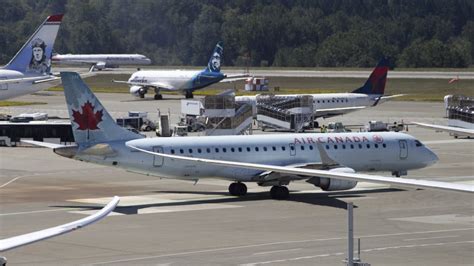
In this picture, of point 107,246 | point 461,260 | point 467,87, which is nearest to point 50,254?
point 107,246

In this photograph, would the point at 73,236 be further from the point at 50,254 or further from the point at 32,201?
the point at 32,201

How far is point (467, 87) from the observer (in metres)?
144

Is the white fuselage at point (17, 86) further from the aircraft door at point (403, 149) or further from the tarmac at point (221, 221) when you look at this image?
the aircraft door at point (403, 149)

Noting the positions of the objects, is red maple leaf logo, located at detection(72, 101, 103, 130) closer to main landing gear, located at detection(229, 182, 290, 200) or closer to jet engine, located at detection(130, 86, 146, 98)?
main landing gear, located at detection(229, 182, 290, 200)

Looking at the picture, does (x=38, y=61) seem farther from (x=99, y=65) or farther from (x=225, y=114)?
(x=99, y=65)

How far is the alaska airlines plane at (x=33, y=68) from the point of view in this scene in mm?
105875

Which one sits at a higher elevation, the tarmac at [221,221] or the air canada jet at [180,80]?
the air canada jet at [180,80]

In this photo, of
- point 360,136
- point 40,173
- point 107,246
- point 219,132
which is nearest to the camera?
A: point 107,246

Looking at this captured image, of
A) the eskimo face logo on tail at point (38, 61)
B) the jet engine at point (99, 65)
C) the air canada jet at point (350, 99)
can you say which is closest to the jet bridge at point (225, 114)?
the air canada jet at point (350, 99)

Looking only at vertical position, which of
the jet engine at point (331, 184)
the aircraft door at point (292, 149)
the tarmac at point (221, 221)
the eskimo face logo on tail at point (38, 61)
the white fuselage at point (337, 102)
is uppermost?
the eskimo face logo on tail at point (38, 61)

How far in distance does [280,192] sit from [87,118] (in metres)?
8.90

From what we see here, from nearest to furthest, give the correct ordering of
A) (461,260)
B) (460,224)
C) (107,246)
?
(461,260)
(107,246)
(460,224)

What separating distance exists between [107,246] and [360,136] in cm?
1973

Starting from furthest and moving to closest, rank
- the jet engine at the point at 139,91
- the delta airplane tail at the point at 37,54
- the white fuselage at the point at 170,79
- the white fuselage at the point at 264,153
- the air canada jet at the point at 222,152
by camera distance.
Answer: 1. the jet engine at the point at 139,91
2. the white fuselage at the point at 170,79
3. the delta airplane tail at the point at 37,54
4. the white fuselage at the point at 264,153
5. the air canada jet at the point at 222,152
